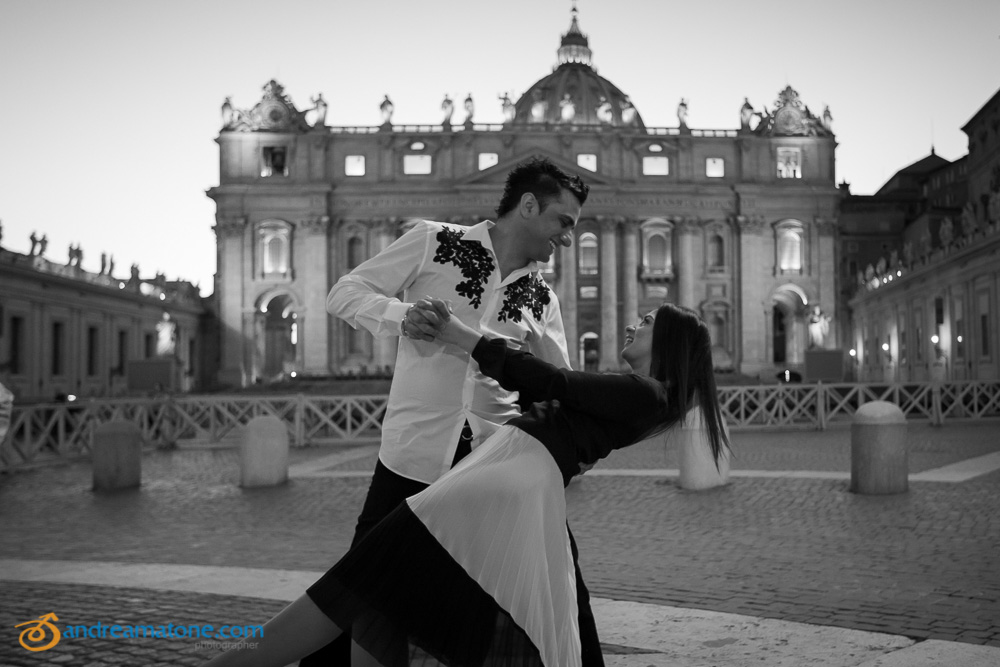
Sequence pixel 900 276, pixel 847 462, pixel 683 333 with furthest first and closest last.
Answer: pixel 900 276, pixel 847 462, pixel 683 333

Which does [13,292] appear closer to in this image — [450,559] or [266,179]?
[266,179]

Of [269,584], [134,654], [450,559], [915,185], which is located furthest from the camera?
[915,185]

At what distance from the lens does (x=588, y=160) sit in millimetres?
61250

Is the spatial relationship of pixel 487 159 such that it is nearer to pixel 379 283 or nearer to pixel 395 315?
pixel 379 283

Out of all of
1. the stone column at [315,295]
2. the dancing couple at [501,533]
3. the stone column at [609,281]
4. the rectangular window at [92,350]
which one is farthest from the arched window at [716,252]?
the dancing couple at [501,533]

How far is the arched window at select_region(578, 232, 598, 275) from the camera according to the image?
62156 mm

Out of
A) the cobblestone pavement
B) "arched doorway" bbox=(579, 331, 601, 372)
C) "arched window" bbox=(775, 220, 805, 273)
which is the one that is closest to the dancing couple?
the cobblestone pavement

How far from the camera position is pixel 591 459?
3.00 m

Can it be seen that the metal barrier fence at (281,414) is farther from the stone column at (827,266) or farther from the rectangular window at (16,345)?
the stone column at (827,266)

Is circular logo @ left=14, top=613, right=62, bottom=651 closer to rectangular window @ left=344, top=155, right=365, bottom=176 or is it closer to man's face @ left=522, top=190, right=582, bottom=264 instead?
man's face @ left=522, top=190, right=582, bottom=264

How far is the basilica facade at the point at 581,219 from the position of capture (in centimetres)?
5869

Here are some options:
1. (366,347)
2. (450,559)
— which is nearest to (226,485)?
(450,559)

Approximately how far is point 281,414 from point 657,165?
148ft

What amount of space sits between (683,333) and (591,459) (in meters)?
0.56
